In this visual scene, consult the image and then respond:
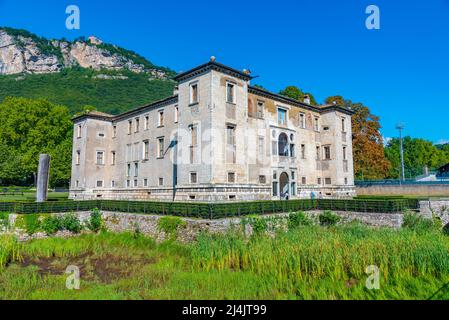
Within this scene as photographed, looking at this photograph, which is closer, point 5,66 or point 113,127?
point 113,127

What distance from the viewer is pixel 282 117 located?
3009 centimetres

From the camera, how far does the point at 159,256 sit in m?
14.5

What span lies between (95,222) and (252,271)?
1377 centimetres

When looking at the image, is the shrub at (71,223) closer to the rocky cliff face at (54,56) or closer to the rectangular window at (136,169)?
the rectangular window at (136,169)

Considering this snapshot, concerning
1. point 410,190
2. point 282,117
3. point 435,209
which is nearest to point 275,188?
point 282,117

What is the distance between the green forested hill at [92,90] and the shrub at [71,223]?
5230cm

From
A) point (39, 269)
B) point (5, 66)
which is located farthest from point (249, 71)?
point (5, 66)

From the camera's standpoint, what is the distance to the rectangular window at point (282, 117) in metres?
29.7

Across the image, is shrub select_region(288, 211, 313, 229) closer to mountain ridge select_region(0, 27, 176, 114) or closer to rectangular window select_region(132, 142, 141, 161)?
rectangular window select_region(132, 142, 141, 161)

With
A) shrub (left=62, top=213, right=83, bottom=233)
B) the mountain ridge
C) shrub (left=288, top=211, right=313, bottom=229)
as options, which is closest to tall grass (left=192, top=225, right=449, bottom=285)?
shrub (left=288, top=211, right=313, bottom=229)

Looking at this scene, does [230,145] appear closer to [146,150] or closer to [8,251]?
[146,150]

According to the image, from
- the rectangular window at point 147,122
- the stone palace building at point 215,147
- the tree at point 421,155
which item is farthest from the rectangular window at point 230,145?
the tree at point 421,155
